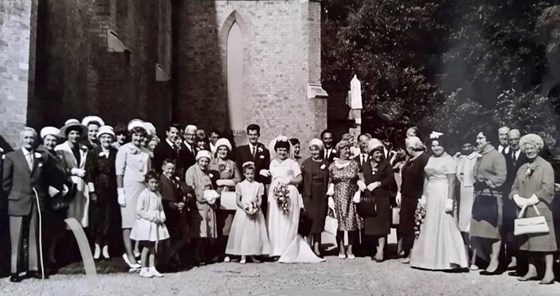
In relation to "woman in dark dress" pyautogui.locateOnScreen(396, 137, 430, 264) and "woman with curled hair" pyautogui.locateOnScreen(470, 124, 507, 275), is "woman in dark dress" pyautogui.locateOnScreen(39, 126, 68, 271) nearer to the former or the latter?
"woman in dark dress" pyautogui.locateOnScreen(396, 137, 430, 264)

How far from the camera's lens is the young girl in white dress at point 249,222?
4953 millimetres

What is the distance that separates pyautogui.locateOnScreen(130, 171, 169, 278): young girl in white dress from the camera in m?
4.18

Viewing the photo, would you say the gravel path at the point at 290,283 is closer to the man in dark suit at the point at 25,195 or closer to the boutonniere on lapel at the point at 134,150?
the man in dark suit at the point at 25,195

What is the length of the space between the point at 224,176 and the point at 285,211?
0.62 m

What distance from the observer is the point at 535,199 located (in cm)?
441

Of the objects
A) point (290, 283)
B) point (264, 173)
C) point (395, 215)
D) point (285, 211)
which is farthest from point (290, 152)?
point (290, 283)

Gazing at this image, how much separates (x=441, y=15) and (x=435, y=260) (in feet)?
6.33

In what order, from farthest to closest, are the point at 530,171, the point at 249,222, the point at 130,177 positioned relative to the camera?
the point at 249,222, the point at 530,171, the point at 130,177

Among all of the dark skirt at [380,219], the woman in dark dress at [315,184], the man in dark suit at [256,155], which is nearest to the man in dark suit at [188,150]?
the man in dark suit at [256,155]

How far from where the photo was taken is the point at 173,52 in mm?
5691

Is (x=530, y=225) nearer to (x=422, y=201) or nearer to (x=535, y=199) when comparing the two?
(x=535, y=199)

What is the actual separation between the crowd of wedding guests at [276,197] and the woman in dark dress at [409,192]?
1 centimetres

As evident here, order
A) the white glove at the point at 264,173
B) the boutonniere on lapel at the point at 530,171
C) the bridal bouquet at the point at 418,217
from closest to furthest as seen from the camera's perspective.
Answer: the boutonniere on lapel at the point at 530,171
the bridal bouquet at the point at 418,217
the white glove at the point at 264,173

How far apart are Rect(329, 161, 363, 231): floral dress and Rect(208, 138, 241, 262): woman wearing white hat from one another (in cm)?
89
